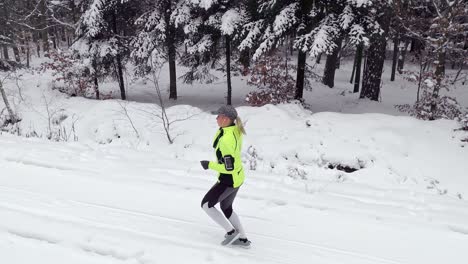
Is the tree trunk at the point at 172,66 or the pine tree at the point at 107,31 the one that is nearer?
the pine tree at the point at 107,31

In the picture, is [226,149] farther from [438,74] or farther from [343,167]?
[438,74]

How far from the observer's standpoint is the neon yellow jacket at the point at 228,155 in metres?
4.46

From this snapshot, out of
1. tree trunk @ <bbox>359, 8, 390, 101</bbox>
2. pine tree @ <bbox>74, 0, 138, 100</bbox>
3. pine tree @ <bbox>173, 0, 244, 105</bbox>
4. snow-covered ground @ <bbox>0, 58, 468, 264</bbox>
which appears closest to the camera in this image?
snow-covered ground @ <bbox>0, 58, 468, 264</bbox>

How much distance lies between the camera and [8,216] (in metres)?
5.56

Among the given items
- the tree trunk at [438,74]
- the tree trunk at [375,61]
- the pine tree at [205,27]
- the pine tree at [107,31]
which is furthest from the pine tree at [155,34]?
the tree trunk at [438,74]

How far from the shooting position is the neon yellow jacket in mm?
4457

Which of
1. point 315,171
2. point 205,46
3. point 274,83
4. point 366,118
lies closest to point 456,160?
point 366,118

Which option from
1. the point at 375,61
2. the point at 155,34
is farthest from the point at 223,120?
the point at 155,34

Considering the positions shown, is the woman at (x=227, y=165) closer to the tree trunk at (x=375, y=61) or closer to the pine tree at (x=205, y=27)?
the tree trunk at (x=375, y=61)

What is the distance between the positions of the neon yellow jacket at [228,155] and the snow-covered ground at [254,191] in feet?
3.47

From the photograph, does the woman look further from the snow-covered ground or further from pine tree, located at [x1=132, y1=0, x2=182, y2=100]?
pine tree, located at [x1=132, y1=0, x2=182, y2=100]

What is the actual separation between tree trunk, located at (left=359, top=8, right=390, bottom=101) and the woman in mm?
10552

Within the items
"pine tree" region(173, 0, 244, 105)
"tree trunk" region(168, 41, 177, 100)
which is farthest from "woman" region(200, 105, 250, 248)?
"tree trunk" region(168, 41, 177, 100)

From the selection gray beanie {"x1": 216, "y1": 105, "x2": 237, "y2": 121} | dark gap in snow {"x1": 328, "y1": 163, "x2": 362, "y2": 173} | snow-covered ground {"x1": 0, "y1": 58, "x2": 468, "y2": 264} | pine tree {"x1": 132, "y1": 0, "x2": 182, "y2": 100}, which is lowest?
dark gap in snow {"x1": 328, "y1": 163, "x2": 362, "y2": 173}
